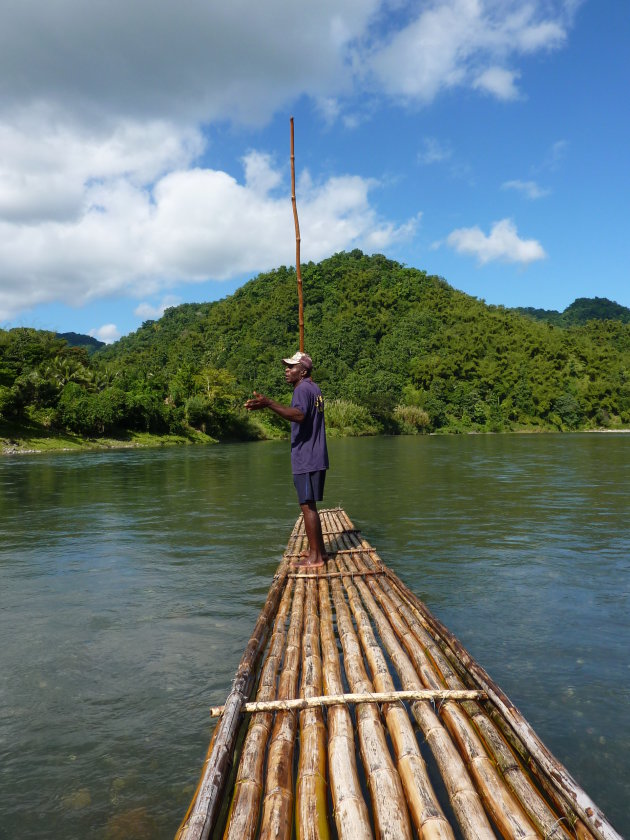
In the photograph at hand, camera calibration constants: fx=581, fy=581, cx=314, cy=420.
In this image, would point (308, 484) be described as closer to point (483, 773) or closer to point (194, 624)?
point (194, 624)

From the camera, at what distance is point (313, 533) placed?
6.82 metres

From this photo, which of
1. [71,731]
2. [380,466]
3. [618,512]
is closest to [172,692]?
[71,731]

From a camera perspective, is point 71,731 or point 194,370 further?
point 194,370

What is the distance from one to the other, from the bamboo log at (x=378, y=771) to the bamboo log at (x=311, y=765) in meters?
0.21

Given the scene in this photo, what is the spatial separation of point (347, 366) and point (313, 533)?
88164mm

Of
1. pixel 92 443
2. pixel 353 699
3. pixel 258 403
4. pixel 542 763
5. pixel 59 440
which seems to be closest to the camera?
pixel 542 763

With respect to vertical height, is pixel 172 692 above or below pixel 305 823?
below

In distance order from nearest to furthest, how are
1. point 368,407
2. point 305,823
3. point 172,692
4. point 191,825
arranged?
point 191,825, point 305,823, point 172,692, point 368,407

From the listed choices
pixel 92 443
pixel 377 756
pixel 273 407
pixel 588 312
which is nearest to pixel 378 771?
pixel 377 756

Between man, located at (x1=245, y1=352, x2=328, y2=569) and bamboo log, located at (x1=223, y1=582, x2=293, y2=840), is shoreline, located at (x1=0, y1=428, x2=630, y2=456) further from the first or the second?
bamboo log, located at (x1=223, y1=582, x2=293, y2=840)

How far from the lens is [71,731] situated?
3836mm

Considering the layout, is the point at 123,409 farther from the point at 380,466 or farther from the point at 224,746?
the point at 224,746

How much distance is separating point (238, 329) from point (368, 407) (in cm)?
4098

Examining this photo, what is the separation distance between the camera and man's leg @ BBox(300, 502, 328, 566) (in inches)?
265
